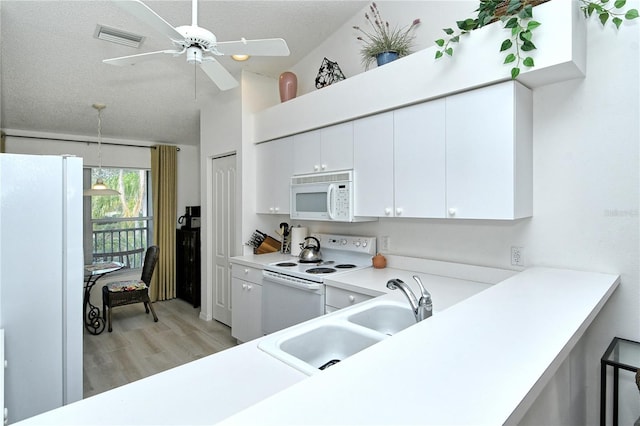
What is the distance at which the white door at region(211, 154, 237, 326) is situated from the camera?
394cm

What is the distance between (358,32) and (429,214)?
1898 millimetres

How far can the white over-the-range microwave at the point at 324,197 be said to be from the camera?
2664 mm

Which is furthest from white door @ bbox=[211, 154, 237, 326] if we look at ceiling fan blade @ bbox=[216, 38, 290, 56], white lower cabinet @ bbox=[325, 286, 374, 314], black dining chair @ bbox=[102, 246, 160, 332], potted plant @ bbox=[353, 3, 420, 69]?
ceiling fan blade @ bbox=[216, 38, 290, 56]

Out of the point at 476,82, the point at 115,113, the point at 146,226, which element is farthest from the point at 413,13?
the point at 146,226

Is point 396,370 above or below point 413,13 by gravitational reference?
below

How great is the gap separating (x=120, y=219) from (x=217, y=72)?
3853 mm

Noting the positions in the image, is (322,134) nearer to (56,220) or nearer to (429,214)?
(429,214)

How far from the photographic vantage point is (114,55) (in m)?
3.14

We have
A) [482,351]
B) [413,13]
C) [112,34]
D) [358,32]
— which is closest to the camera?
[482,351]

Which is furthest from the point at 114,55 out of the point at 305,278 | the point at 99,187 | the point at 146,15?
the point at 305,278

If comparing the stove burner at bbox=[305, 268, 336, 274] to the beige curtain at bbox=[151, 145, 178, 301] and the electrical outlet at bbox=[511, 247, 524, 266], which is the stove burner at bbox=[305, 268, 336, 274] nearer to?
the electrical outlet at bbox=[511, 247, 524, 266]

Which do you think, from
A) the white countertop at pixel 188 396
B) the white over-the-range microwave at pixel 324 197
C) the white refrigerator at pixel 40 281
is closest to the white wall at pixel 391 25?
the white over-the-range microwave at pixel 324 197

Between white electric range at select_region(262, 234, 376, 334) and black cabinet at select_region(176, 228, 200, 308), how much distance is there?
218 centimetres

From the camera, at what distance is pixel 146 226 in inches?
211
